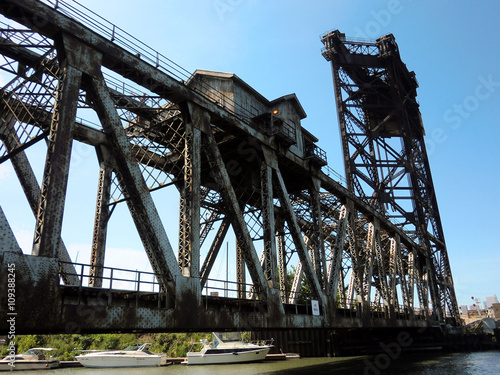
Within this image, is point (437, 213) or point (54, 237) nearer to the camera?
point (54, 237)

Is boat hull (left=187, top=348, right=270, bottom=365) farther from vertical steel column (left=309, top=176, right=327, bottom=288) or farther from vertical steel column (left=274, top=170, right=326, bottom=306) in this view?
vertical steel column (left=274, top=170, right=326, bottom=306)

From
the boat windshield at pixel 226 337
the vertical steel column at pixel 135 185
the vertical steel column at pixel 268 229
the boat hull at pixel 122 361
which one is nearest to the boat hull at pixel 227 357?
the boat windshield at pixel 226 337

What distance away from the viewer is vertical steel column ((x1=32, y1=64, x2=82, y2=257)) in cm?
907

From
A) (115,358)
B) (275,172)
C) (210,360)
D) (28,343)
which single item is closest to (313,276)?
(275,172)

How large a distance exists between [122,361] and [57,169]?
32.7 meters

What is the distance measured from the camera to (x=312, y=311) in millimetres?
19312

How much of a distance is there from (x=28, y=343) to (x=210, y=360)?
3463 cm

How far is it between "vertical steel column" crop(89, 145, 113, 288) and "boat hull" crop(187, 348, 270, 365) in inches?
911

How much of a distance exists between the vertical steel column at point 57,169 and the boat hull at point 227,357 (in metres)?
30.1

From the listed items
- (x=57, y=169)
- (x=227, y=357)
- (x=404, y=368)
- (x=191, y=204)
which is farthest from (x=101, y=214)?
(x=227, y=357)

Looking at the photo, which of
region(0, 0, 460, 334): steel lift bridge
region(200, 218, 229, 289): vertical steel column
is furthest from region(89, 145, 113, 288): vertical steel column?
region(200, 218, 229, 289): vertical steel column

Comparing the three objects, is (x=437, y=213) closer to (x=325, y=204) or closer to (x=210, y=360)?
(x=325, y=204)

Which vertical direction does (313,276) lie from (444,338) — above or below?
above

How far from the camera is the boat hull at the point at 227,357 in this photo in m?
35.6
